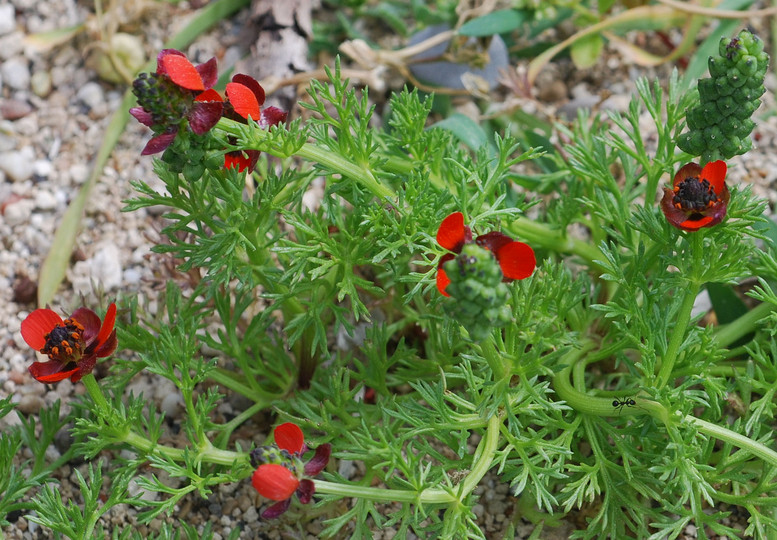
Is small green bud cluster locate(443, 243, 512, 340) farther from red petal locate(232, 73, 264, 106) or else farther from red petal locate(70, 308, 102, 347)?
red petal locate(70, 308, 102, 347)

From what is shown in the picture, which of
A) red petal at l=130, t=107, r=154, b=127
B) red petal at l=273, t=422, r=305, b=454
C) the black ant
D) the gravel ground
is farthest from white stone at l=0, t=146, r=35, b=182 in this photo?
the black ant

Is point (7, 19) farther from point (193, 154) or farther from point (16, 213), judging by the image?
point (193, 154)

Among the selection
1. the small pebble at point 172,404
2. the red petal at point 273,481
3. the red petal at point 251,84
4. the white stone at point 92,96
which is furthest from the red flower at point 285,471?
the white stone at point 92,96

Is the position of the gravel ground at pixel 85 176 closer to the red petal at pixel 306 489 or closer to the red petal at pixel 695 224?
the red petal at pixel 306 489

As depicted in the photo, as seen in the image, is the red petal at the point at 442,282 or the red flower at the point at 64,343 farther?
the red flower at the point at 64,343

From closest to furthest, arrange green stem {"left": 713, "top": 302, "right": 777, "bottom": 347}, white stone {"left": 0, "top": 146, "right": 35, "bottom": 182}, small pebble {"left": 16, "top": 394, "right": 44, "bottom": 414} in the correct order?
1. green stem {"left": 713, "top": 302, "right": 777, "bottom": 347}
2. small pebble {"left": 16, "top": 394, "right": 44, "bottom": 414}
3. white stone {"left": 0, "top": 146, "right": 35, "bottom": 182}

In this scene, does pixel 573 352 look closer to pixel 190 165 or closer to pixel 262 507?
pixel 262 507

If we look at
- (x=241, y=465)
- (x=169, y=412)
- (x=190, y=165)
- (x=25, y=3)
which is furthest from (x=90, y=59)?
(x=241, y=465)

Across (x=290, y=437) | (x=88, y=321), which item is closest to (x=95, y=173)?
(x=88, y=321)
